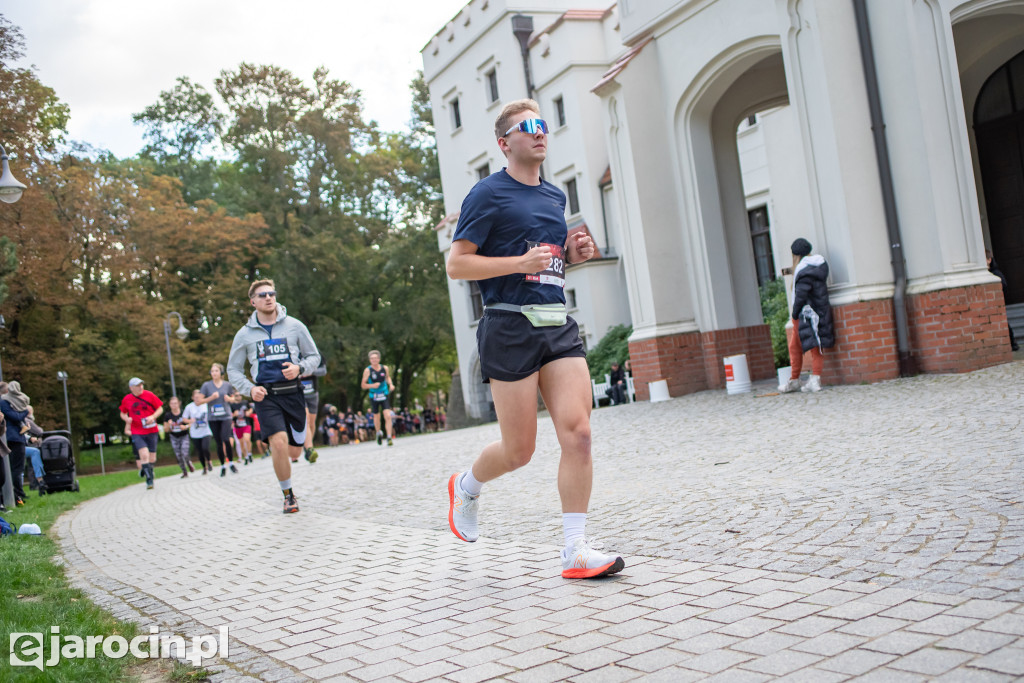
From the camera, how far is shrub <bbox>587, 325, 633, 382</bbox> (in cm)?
2809

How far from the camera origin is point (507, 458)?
4.82m

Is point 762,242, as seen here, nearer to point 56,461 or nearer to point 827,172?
point 827,172

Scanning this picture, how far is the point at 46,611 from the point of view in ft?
16.3

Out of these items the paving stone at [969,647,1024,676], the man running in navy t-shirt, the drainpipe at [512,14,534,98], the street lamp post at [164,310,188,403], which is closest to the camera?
the paving stone at [969,647,1024,676]

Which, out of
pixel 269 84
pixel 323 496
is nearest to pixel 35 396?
pixel 269 84

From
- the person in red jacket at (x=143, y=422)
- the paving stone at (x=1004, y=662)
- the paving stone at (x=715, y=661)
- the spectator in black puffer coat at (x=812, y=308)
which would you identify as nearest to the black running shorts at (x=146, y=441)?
the person in red jacket at (x=143, y=422)

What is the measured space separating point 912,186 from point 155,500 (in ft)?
37.9

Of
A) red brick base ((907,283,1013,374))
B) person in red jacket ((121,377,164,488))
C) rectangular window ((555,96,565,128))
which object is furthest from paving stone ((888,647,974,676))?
rectangular window ((555,96,565,128))

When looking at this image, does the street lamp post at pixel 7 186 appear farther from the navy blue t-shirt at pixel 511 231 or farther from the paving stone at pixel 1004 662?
the paving stone at pixel 1004 662

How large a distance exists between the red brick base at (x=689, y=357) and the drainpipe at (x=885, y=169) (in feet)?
13.8

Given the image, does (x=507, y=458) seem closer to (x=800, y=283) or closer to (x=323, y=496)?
(x=323, y=496)

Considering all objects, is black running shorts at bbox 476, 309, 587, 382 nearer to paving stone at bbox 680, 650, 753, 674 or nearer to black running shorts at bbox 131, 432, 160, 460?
paving stone at bbox 680, 650, 753, 674

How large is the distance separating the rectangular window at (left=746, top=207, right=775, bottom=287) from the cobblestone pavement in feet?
58.1

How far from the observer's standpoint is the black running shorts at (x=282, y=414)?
28.6ft
